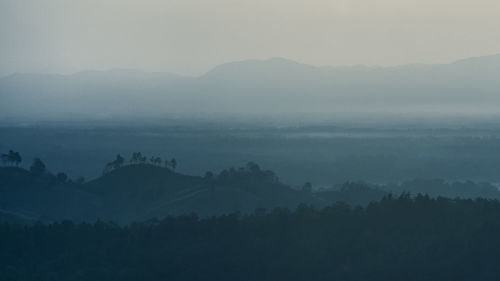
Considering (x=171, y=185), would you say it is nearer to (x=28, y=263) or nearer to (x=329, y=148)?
(x=28, y=263)

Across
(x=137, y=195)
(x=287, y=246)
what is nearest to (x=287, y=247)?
(x=287, y=246)

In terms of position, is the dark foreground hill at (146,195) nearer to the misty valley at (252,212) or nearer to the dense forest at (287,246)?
the misty valley at (252,212)

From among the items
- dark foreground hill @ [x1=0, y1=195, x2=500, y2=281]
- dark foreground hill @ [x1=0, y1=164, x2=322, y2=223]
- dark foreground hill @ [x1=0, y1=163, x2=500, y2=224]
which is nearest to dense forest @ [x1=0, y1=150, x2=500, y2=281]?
dark foreground hill @ [x1=0, y1=195, x2=500, y2=281]

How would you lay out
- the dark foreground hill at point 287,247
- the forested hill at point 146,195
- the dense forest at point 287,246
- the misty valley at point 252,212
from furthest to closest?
the forested hill at point 146,195 → the misty valley at point 252,212 → the dense forest at point 287,246 → the dark foreground hill at point 287,247

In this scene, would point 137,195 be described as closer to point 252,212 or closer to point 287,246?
point 252,212

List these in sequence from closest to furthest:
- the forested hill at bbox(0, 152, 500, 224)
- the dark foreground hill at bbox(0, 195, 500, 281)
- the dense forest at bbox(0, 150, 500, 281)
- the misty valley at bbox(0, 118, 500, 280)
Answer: the dark foreground hill at bbox(0, 195, 500, 281) < the dense forest at bbox(0, 150, 500, 281) < the misty valley at bbox(0, 118, 500, 280) < the forested hill at bbox(0, 152, 500, 224)

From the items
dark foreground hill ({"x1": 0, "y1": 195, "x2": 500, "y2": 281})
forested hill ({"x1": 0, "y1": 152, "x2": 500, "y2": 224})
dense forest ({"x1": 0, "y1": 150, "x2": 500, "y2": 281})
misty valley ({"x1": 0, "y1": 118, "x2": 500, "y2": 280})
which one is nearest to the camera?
dark foreground hill ({"x1": 0, "y1": 195, "x2": 500, "y2": 281})

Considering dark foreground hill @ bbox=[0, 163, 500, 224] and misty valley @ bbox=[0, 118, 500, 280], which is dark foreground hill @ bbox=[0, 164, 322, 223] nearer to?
dark foreground hill @ bbox=[0, 163, 500, 224]

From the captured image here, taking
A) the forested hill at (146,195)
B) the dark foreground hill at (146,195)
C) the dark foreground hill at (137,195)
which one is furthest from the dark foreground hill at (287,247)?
the dark foreground hill at (137,195)
